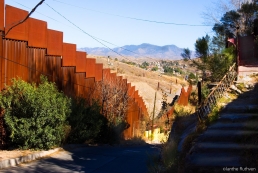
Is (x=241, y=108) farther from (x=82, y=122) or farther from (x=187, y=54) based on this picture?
(x=187, y=54)

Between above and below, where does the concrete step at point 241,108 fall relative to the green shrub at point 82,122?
above

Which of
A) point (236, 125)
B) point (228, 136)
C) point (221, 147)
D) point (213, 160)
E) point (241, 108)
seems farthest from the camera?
point (241, 108)

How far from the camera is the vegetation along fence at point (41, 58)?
51.5 ft

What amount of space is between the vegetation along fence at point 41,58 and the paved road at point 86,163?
3.02 metres

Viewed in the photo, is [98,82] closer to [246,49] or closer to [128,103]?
[128,103]

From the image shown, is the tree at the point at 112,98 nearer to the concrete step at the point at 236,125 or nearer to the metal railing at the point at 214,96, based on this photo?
the metal railing at the point at 214,96

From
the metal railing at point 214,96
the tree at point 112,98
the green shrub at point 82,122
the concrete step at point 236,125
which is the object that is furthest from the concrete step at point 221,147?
the tree at point 112,98

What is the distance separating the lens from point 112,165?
563 inches

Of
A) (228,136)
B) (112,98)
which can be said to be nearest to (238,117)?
(228,136)

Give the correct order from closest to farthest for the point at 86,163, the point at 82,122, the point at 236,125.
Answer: the point at 236,125 → the point at 86,163 → the point at 82,122

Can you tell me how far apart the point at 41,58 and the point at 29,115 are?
4.56 m

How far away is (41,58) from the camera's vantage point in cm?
1888

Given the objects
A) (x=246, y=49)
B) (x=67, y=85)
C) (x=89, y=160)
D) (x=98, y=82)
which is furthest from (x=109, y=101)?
(x=89, y=160)

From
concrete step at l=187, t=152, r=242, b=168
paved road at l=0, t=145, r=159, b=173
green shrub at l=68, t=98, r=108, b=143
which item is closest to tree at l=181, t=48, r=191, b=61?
green shrub at l=68, t=98, r=108, b=143
